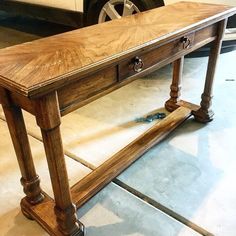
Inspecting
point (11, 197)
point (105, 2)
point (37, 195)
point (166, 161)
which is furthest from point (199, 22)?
point (105, 2)

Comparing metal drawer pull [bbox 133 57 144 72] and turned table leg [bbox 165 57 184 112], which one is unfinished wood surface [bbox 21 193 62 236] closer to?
metal drawer pull [bbox 133 57 144 72]

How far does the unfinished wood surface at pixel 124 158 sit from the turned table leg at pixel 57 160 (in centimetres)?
17

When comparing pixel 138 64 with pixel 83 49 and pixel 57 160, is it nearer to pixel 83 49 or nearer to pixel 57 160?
pixel 83 49

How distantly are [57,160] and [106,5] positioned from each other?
192 cm

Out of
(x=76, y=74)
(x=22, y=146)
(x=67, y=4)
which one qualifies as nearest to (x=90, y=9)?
(x=67, y=4)

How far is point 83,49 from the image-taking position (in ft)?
3.51

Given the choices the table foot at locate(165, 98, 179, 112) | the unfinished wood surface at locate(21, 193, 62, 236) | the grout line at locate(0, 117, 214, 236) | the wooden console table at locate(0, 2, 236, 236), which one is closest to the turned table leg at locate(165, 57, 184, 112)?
the table foot at locate(165, 98, 179, 112)

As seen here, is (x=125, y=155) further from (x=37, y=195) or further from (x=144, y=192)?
(x=37, y=195)

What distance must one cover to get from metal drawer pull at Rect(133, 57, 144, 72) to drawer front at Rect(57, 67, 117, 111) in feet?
0.32

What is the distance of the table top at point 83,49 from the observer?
865 mm

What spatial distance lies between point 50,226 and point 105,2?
200 centimetres

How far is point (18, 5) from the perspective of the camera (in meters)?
3.46

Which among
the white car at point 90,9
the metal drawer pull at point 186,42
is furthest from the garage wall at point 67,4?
the metal drawer pull at point 186,42

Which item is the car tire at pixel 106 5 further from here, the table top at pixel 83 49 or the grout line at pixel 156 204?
the grout line at pixel 156 204
